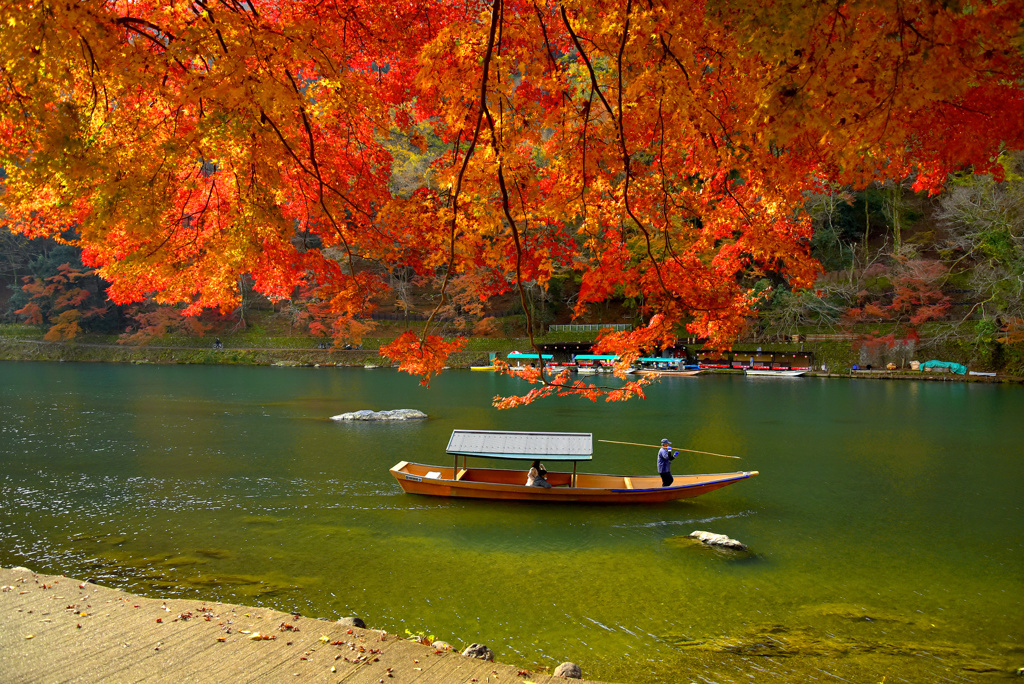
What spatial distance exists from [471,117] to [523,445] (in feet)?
19.8

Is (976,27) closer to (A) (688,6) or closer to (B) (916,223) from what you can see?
(A) (688,6)

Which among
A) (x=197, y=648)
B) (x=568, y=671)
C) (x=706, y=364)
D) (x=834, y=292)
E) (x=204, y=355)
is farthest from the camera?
(x=204, y=355)

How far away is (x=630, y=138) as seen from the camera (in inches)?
199

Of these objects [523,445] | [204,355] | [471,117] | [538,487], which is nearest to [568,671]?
[471,117]

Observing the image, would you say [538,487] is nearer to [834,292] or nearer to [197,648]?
[197,648]

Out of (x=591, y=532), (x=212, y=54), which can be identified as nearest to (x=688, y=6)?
(x=212, y=54)

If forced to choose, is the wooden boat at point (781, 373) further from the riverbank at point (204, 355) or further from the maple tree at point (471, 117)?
the maple tree at point (471, 117)

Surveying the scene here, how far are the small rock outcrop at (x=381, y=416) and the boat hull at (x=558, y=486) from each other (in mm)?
6404

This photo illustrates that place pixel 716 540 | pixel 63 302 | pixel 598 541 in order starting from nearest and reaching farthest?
pixel 716 540 < pixel 598 541 < pixel 63 302

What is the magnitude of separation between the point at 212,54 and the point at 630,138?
3327 mm

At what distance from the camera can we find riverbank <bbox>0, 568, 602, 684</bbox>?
3217 millimetres

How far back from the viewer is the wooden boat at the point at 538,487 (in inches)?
347

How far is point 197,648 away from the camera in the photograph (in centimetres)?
357

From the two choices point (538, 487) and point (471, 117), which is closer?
point (471, 117)
